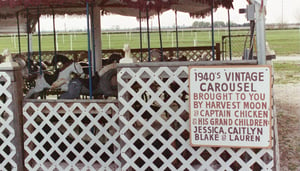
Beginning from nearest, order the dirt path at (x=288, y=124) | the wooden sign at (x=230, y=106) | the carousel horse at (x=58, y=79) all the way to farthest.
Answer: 1. the wooden sign at (x=230, y=106)
2. the carousel horse at (x=58, y=79)
3. the dirt path at (x=288, y=124)

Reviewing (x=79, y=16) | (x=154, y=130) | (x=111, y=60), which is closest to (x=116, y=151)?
(x=154, y=130)

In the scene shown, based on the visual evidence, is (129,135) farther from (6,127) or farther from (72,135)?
(6,127)

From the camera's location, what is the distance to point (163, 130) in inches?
200

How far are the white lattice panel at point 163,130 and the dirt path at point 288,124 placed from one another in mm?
2035

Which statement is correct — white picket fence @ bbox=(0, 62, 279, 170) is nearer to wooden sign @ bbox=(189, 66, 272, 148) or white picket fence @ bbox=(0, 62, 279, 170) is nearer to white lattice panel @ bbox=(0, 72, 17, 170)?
white lattice panel @ bbox=(0, 72, 17, 170)

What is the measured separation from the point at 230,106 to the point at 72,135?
2144 millimetres

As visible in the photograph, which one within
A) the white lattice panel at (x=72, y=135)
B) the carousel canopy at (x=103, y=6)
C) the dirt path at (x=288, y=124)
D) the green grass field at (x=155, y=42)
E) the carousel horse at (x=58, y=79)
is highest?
the green grass field at (x=155, y=42)

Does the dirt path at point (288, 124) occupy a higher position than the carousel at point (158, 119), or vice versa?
the carousel at point (158, 119)

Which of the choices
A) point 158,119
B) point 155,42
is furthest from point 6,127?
point 155,42

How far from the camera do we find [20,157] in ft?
18.7

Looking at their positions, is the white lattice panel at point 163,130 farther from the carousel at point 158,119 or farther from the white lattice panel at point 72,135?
the white lattice panel at point 72,135

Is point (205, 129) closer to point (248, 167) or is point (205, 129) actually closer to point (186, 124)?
point (186, 124)

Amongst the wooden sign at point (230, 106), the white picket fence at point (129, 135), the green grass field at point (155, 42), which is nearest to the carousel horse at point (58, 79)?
the white picket fence at point (129, 135)

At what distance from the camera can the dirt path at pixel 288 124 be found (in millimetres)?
7141
